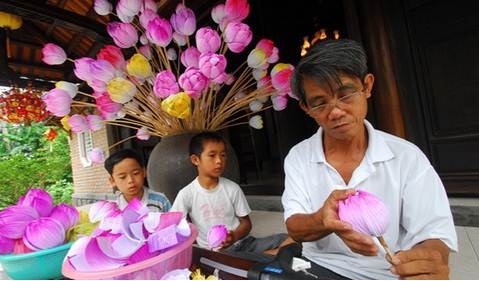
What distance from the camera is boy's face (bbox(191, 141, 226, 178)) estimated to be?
1723 millimetres

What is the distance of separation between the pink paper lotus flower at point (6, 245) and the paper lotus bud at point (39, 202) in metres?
0.10

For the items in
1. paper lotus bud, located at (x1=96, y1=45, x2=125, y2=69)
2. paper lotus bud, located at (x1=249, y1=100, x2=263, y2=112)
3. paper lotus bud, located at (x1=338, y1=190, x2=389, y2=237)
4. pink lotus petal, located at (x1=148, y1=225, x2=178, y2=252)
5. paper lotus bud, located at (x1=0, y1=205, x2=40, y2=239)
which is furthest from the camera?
paper lotus bud, located at (x1=249, y1=100, x2=263, y2=112)

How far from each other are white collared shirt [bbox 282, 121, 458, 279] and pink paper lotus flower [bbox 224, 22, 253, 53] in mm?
630

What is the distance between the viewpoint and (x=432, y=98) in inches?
99.2

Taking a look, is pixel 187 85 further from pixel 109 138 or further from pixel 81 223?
pixel 109 138

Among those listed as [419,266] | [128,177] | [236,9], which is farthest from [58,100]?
[419,266]

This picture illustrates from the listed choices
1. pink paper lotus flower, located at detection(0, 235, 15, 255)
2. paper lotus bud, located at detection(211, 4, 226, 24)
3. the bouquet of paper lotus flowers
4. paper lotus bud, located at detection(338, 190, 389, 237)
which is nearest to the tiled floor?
the bouquet of paper lotus flowers

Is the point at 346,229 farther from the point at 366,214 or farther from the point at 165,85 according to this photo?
the point at 165,85

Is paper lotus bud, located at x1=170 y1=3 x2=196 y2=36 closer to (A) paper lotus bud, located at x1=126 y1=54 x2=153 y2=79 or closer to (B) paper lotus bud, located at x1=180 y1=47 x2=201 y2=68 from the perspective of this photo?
(B) paper lotus bud, located at x1=180 y1=47 x2=201 y2=68

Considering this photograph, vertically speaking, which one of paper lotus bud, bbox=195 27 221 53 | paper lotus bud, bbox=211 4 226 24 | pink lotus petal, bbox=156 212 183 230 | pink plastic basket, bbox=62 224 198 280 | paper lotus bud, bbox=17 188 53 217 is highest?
paper lotus bud, bbox=211 4 226 24

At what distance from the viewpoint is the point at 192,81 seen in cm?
135

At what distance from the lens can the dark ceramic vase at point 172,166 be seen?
1.79 meters

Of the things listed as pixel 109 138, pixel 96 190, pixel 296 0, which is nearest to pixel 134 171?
pixel 296 0

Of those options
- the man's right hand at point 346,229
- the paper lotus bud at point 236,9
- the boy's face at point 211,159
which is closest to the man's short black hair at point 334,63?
the man's right hand at point 346,229
